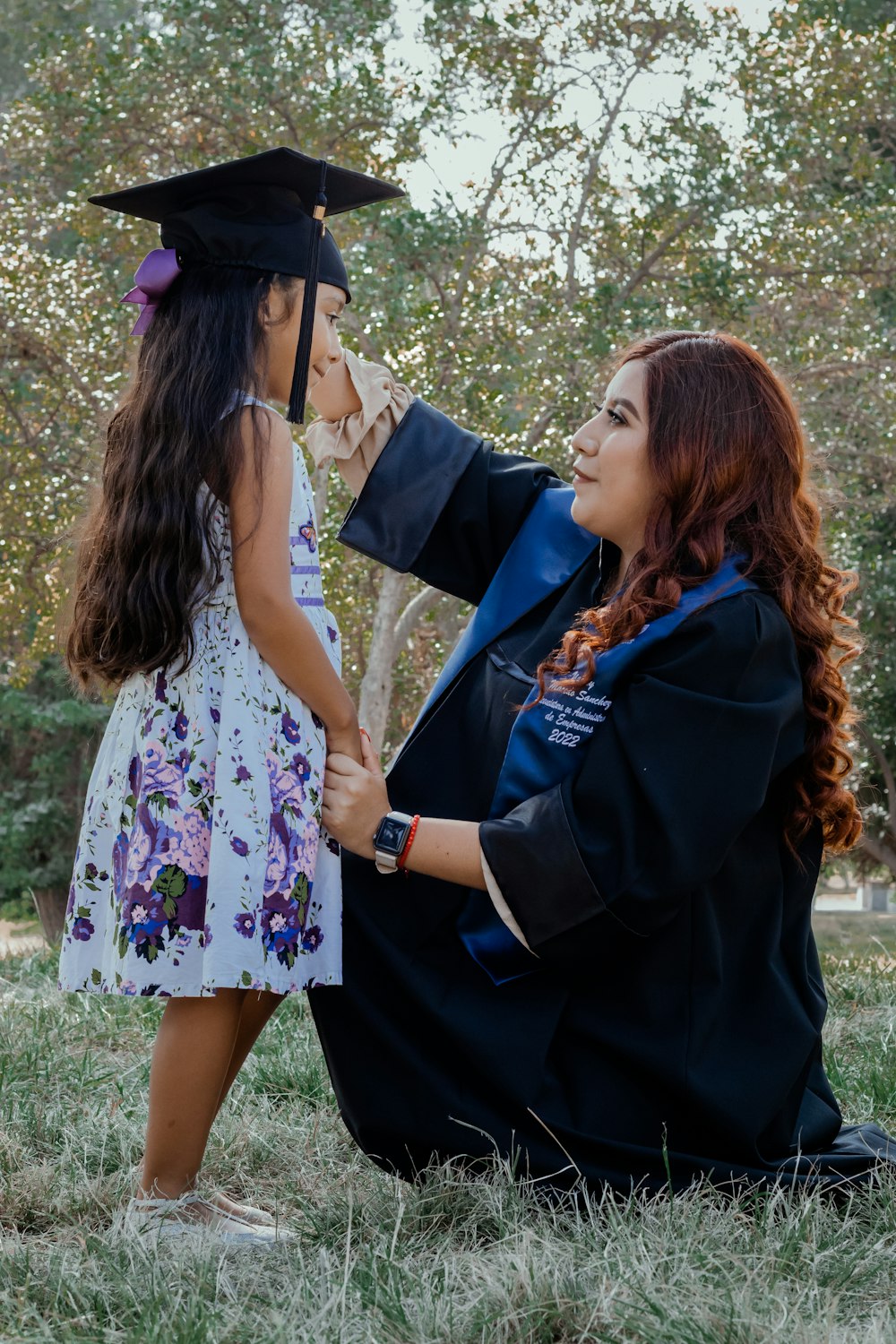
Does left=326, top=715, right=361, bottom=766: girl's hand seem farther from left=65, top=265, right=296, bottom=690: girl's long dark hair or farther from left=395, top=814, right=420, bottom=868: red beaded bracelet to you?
left=65, top=265, right=296, bottom=690: girl's long dark hair

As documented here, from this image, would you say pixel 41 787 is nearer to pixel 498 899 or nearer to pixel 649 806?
pixel 498 899

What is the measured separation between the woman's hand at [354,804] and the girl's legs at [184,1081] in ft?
1.06

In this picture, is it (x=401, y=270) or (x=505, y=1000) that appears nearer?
(x=505, y=1000)

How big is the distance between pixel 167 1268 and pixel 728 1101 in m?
0.93

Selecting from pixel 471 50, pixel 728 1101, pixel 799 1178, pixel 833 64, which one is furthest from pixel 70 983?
pixel 833 64

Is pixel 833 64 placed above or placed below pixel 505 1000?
above

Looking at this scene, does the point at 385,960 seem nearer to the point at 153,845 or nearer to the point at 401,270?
the point at 153,845

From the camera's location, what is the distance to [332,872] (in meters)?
2.41

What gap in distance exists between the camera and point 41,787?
45.3 ft

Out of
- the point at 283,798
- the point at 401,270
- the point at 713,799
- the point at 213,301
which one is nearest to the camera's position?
Result: the point at 713,799

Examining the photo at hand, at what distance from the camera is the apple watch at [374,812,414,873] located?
90.3 inches

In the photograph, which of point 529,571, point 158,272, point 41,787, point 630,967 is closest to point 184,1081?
point 630,967

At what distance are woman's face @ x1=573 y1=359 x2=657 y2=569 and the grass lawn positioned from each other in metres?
1.16

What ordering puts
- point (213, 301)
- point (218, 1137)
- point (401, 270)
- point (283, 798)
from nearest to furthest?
point (283, 798) < point (213, 301) < point (218, 1137) < point (401, 270)
